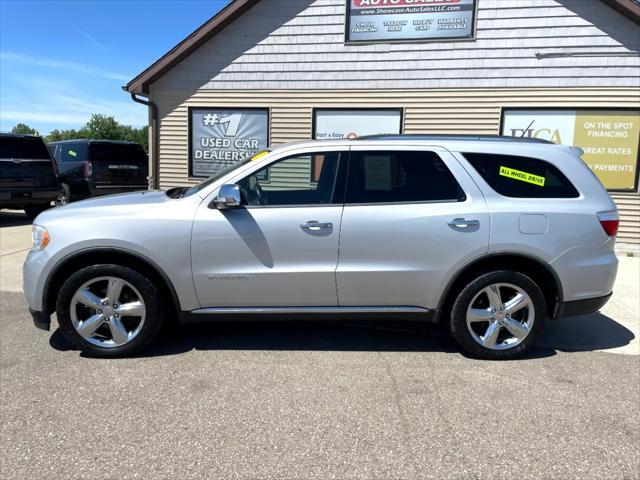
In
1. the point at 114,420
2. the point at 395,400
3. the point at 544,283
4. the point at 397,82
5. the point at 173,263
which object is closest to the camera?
the point at 114,420

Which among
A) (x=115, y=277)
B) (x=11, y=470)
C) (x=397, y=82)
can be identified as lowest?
(x=11, y=470)

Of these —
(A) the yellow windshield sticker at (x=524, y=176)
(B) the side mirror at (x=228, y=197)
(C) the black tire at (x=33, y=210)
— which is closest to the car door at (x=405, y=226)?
(A) the yellow windshield sticker at (x=524, y=176)

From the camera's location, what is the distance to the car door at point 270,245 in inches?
144

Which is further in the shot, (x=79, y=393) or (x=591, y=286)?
(x=591, y=286)

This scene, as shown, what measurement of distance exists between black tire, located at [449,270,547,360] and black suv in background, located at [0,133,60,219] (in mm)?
10004

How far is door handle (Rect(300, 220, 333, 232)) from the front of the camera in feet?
12.0

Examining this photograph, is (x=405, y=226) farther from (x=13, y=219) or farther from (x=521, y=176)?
(x=13, y=219)

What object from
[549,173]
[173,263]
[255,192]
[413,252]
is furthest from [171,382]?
[549,173]

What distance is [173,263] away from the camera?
12.0 ft

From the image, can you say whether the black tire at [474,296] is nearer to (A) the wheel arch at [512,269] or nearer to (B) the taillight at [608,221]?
(A) the wheel arch at [512,269]

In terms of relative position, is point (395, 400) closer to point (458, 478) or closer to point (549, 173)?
point (458, 478)

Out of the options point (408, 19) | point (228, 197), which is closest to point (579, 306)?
point (228, 197)

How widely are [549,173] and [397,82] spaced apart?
555 cm

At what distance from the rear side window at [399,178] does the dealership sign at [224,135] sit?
19.3 ft
